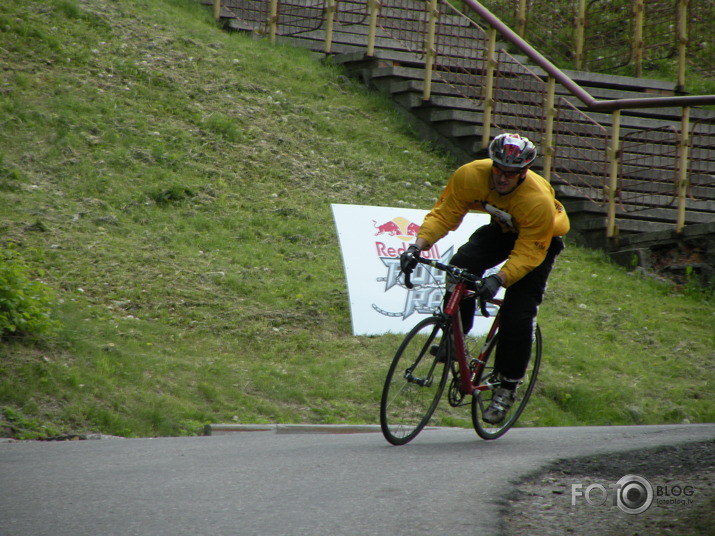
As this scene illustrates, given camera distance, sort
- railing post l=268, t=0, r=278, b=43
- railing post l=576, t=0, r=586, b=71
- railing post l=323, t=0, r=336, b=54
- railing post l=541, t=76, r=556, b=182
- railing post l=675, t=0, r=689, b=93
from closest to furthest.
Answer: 1. railing post l=541, t=76, r=556, b=182
2. railing post l=323, t=0, r=336, b=54
3. railing post l=268, t=0, r=278, b=43
4. railing post l=675, t=0, r=689, b=93
5. railing post l=576, t=0, r=586, b=71

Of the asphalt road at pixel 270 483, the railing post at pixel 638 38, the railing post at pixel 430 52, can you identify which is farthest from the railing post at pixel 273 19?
the asphalt road at pixel 270 483

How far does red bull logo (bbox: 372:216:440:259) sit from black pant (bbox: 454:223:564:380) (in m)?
3.89

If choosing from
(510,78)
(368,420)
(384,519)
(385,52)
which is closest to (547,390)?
(368,420)

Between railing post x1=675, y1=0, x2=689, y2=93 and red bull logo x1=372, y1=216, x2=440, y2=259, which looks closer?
red bull logo x1=372, y1=216, x2=440, y2=259

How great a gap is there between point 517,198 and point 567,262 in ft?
23.7

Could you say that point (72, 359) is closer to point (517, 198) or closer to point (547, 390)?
point (517, 198)

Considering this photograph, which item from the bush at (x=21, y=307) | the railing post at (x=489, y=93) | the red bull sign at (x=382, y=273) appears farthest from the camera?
the railing post at (x=489, y=93)

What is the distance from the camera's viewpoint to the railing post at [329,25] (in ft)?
55.6

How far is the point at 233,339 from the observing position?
959 centimetres

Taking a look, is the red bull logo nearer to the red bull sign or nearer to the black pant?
the red bull sign

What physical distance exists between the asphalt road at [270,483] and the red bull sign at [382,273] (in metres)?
3.28

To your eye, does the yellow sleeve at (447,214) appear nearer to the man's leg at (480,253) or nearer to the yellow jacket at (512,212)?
the yellow jacket at (512,212)

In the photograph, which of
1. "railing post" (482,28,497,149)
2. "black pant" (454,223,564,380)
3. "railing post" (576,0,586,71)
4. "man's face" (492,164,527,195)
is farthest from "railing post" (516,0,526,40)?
"man's face" (492,164,527,195)

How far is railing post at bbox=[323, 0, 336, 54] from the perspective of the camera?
17.0 metres
